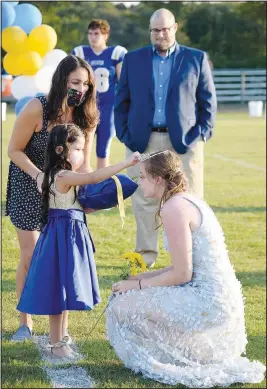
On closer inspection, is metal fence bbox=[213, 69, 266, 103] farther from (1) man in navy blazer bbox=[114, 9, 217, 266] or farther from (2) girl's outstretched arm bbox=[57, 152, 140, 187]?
(2) girl's outstretched arm bbox=[57, 152, 140, 187]

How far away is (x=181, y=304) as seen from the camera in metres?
4.46

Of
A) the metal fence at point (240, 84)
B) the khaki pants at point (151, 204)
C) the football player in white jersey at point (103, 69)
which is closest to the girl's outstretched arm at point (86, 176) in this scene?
the khaki pants at point (151, 204)

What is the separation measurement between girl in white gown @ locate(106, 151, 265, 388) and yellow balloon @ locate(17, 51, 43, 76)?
22.6 ft

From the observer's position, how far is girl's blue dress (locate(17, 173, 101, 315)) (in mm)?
4641

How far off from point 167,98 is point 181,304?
2.74 metres

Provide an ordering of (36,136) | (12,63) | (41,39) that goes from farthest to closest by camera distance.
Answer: (12,63)
(41,39)
(36,136)

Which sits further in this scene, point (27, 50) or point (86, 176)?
point (27, 50)

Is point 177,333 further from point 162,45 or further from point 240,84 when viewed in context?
point 240,84

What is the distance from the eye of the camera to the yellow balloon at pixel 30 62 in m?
11.2

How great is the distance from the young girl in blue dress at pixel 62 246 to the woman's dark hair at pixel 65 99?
1.00ft

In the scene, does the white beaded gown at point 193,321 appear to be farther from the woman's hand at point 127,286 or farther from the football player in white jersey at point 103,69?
the football player in white jersey at point 103,69

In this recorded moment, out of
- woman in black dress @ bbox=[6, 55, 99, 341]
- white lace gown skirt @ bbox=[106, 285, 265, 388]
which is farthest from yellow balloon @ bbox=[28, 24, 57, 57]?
white lace gown skirt @ bbox=[106, 285, 265, 388]

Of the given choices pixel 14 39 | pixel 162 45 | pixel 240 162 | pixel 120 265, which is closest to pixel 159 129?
pixel 162 45

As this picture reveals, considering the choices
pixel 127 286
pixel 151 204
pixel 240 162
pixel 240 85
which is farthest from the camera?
pixel 240 85
